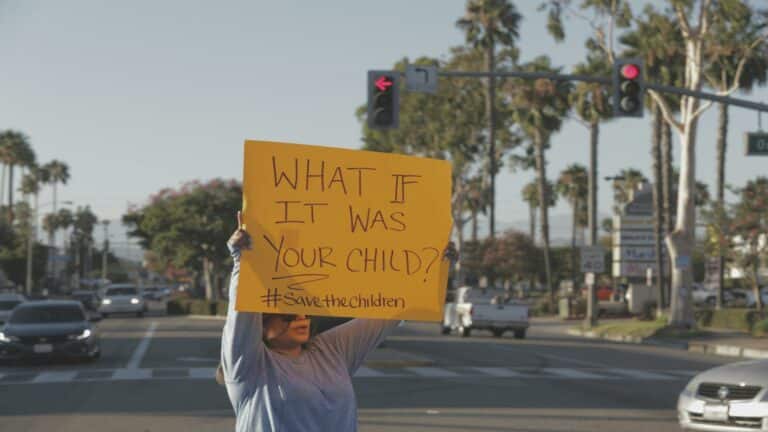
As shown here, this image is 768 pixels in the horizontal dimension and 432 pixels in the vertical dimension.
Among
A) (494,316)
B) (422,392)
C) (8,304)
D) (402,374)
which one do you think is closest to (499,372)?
(402,374)

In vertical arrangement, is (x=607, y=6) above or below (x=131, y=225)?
above

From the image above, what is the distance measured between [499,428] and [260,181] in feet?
31.3

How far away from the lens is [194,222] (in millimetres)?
63406

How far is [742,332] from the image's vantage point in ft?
129

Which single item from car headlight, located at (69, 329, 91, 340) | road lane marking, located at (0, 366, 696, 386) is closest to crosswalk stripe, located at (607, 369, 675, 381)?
road lane marking, located at (0, 366, 696, 386)

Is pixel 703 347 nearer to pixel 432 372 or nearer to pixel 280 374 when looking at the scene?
pixel 432 372

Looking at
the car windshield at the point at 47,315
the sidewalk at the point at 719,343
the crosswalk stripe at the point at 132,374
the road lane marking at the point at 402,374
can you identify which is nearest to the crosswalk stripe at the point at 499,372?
the road lane marking at the point at 402,374

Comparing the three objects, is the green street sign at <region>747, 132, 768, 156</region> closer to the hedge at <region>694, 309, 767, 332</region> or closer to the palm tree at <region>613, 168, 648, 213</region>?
the hedge at <region>694, 309, 767, 332</region>

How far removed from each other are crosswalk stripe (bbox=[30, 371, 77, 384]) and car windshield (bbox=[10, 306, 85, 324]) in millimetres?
3049

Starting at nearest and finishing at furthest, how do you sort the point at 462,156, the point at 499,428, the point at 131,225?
the point at 499,428, the point at 462,156, the point at 131,225

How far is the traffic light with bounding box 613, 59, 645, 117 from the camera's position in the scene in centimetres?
2191

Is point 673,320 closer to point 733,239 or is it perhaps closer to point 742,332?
point 742,332

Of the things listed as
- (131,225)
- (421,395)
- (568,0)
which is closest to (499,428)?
(421,395)

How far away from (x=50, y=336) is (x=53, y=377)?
10.1 ft
